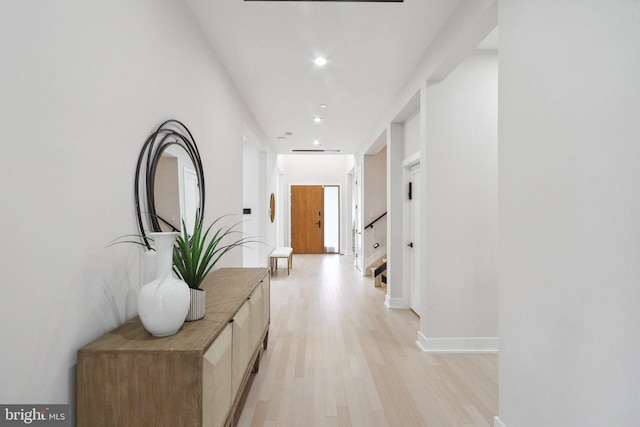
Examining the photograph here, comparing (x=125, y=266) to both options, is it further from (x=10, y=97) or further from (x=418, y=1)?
(x=418, y=1)

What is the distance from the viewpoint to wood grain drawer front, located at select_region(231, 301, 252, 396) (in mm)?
1699

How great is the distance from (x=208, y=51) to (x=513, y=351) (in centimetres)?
306

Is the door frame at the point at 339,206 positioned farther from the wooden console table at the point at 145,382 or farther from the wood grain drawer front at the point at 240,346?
the wooden console table at the point at 145,382

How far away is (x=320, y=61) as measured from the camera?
10.3 ft

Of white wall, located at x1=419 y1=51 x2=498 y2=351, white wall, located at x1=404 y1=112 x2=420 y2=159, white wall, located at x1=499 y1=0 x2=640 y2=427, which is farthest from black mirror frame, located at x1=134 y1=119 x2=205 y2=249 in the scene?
white wall, located at x1=404 y1=112 x2=420 y2=159

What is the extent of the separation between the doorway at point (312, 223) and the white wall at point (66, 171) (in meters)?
8.74

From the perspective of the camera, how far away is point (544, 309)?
1442mm

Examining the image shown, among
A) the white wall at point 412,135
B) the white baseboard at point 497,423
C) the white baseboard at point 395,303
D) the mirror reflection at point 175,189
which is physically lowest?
the white baseboard at point 395,303

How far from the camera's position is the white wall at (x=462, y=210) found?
2.96 m

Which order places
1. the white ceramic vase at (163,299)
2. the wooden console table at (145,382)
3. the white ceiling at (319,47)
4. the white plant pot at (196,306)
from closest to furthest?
the wooden console table at (145,382) → the white ceramic vase at (163,299) → the white plant pot at (196,306) → the white ceiling at (319,47)

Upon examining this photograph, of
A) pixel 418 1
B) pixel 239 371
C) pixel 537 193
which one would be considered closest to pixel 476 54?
pixel 418 1

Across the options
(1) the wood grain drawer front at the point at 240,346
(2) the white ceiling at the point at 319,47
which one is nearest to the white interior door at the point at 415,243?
(2) the white ceiling at the point at 319,47

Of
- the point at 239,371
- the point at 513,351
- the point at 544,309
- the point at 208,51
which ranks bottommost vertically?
the point at 239,371

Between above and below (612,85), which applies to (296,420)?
below
